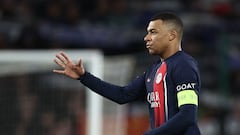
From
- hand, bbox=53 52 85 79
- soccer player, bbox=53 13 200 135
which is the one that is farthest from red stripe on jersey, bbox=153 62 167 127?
hand, bbox=53 52 85 79

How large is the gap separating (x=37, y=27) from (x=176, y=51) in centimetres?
486

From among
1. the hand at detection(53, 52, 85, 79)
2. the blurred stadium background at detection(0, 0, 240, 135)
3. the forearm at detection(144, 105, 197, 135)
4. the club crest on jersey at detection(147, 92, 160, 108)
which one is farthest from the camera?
the blurred stadium background at detection(0, 0, 240, 135)

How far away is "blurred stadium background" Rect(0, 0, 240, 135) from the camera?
25.8 feet

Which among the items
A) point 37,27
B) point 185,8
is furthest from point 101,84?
point 185,8

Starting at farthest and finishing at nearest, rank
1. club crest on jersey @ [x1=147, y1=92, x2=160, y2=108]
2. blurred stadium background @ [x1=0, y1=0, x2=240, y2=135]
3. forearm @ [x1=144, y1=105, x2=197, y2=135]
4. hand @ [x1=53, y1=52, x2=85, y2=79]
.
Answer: blurred stadium background @ [x1=0, y1=0, x2=240, y2=135] < hand @ [x1=53, y1=52, x2=85, y2=79] < club crest on jersey @ [x1=147, y1=92, x2=160, y2=108] < forearm @ [x1=144, y1=105, x2=197, y2=135]

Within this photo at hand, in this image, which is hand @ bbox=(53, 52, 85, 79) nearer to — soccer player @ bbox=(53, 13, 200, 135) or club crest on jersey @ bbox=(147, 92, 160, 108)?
soccer player @ bbox=(53, 13, 200, 135)

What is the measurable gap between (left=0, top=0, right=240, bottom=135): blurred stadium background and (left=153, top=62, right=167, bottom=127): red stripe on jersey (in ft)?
11.3

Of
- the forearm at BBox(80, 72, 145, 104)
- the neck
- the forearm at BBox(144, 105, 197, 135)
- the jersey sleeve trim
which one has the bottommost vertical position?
the forearm at BBox(144, 105, 197, 135)

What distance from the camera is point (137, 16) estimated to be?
33.6 feet

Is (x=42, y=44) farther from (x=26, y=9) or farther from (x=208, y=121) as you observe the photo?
(x=208, y=121)

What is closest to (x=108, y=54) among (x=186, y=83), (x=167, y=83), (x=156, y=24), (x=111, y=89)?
(x=111, y=89)

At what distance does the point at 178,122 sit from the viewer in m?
4.19

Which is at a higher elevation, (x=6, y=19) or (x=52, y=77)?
(x=6, y=19)

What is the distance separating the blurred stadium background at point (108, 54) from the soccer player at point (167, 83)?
3147 mm
